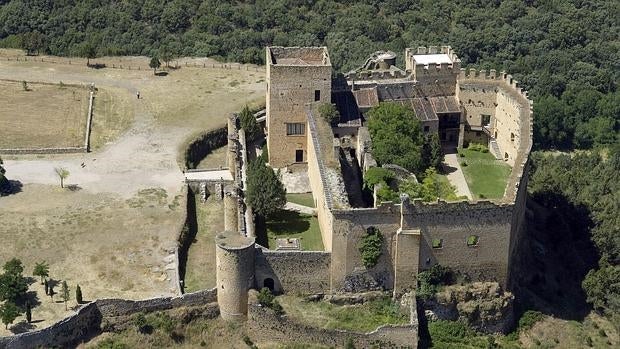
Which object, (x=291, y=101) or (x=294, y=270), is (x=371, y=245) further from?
(x=291, y=101)

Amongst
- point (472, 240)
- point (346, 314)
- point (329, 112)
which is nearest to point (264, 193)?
point (329, 112)

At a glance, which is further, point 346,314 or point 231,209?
point 231,209

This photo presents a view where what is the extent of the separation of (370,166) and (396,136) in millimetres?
3932

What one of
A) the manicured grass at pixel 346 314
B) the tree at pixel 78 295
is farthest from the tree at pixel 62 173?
the manicured grass at pixel 346 314

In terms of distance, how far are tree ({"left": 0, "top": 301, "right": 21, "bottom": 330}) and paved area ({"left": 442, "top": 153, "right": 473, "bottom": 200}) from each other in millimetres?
31478

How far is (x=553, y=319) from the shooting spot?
211 feet

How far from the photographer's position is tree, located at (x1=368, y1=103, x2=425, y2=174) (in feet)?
225

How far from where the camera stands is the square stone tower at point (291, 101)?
71.7 m

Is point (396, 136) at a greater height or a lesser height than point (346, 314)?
greater

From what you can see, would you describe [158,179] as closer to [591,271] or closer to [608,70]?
[591,271]

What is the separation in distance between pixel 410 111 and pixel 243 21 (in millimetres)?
57147

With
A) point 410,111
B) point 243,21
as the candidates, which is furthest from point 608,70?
point 410,111

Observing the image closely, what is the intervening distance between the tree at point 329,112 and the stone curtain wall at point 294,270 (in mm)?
15971

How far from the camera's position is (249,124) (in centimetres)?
7888
